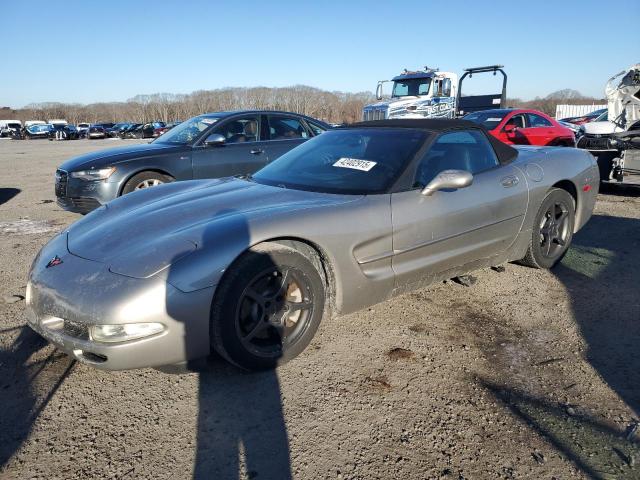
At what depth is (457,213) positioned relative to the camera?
10.9ft

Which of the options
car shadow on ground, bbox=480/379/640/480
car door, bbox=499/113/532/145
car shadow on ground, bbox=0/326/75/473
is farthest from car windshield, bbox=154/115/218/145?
car door, bbox=499/113/532/145

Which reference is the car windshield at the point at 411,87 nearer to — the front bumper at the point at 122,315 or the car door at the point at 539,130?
the car door at the point at 539,130

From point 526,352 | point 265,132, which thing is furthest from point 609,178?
point 526,352

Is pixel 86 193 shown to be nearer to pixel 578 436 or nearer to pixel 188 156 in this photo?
pixel 188 156

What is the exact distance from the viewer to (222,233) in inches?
99.1

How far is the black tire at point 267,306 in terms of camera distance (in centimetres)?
246

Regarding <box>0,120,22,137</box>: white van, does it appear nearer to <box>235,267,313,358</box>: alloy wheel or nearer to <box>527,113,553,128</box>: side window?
<box>527,113,553,128</box>: side window

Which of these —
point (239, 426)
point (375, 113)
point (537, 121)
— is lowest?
point (239, 426)

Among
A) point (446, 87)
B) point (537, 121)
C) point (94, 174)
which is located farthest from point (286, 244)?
point (446, 87)

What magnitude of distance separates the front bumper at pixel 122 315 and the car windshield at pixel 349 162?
1.29m

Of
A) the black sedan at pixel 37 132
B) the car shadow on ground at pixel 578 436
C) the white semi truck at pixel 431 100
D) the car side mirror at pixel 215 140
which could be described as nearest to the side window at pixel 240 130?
the car side mirror at pixel 215 140

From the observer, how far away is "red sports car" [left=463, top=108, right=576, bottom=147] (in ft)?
35.8

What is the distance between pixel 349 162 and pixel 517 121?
357 inches

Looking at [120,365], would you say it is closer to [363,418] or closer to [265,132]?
[363,418]
